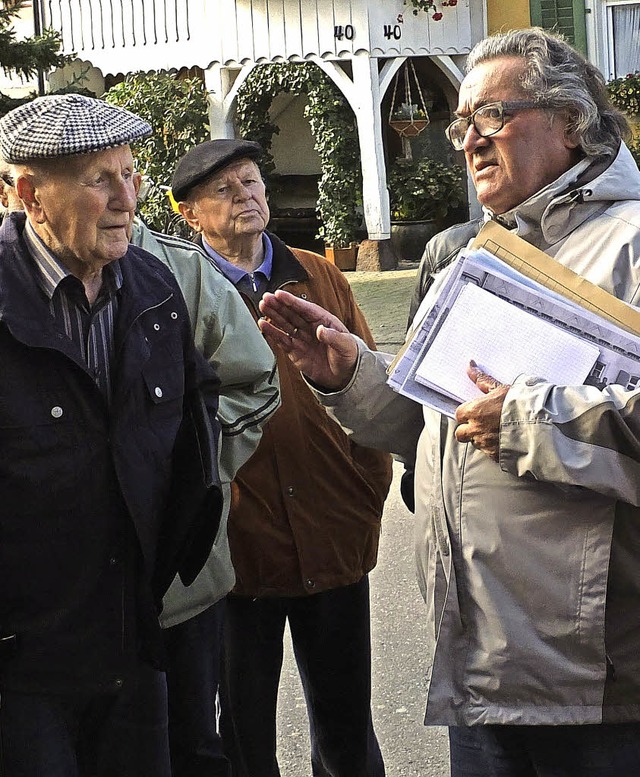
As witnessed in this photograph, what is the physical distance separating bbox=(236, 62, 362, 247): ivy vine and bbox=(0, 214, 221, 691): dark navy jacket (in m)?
12.7

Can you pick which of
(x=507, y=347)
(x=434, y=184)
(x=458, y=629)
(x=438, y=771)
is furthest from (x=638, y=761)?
(x=434, y=184)

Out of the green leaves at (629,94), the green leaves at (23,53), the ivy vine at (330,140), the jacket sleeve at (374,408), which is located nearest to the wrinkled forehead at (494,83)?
the jacket sleeve at (374,408)

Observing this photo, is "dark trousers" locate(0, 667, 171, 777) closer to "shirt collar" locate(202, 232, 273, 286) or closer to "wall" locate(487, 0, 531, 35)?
"shirt collar" locate(202, 232, 273, 286)

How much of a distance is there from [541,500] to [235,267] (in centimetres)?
167

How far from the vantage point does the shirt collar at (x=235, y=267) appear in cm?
371

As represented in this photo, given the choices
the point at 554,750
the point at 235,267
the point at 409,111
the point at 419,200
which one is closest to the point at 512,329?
the point at 554,750

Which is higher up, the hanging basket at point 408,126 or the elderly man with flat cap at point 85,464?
the hanging basket at point 408,126

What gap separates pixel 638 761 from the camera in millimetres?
2357

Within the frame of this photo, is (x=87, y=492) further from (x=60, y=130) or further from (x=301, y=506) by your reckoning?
(x=301, y=506)

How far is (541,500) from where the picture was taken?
91.5 inches

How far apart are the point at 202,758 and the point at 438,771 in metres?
1.09

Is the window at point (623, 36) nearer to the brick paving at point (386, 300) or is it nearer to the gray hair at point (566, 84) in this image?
the brick paving at point (386, 300)

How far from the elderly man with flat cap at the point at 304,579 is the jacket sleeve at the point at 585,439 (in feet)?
4.41

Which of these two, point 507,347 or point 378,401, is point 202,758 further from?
point 507,347
